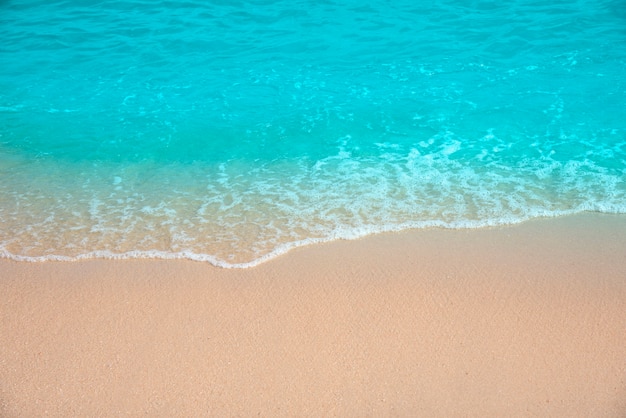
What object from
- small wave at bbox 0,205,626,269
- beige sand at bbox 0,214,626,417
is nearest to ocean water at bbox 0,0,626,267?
small wave at bbox 0,205,626,269

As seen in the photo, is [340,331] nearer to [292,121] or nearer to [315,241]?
[315,241]

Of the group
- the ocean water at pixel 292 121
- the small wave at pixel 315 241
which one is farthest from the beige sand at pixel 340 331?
the ocean water at pixel 292 121

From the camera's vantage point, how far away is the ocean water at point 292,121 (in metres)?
5.75

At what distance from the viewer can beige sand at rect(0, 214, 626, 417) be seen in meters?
3.79

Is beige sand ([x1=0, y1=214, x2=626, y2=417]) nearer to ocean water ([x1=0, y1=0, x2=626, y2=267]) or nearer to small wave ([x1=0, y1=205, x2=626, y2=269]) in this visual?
small wave ([x1=0, y1=205, x2=626, y2=269])

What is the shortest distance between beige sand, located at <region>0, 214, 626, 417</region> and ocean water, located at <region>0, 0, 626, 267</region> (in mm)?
366

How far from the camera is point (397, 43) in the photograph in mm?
10242

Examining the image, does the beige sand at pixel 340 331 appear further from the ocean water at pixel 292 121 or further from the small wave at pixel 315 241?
the ocean water at pixel 292 121

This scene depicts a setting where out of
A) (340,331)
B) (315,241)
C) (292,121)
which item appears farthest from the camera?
(292,121)

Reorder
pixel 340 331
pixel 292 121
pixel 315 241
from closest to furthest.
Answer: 1. pixel 340 331
2. pixel 315 241
3. pixel 292 121

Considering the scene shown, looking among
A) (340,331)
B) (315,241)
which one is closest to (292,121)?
(315,241)

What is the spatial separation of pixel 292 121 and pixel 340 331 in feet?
13.8

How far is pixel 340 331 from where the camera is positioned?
4.32 metres

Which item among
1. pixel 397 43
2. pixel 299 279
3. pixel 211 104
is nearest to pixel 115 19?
pixel 211 104
